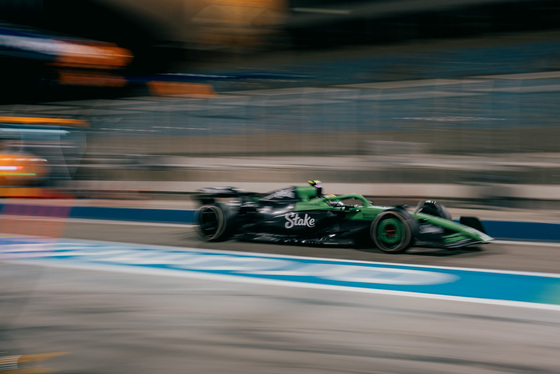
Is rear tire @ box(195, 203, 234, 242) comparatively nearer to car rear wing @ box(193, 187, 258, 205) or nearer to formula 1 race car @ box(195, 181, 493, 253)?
formula 1 race car @ box(195, 181, 493, 253)

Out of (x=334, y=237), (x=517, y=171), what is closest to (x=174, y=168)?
(x=517, y=171)

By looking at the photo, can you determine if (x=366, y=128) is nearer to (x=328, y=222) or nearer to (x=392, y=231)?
(x=328, y=222)

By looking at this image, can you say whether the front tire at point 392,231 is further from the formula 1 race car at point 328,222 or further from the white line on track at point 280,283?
the white line on track at point 280,283

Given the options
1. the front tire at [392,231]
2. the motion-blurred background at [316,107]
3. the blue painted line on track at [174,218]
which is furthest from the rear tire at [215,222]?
the motion-blurred background at [316,107]

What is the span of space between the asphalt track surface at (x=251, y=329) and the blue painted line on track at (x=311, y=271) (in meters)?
0.36

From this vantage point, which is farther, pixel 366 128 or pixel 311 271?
pixel 366 128

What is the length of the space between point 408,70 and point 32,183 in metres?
11.1

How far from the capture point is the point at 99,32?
98.3 feet

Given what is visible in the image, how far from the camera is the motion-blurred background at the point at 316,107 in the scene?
43.1 feet

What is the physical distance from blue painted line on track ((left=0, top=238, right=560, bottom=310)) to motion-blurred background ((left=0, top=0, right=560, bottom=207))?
2.33m

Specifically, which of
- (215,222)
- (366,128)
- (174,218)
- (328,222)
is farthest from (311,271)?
(366,128)

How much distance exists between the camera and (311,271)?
6.74 metres

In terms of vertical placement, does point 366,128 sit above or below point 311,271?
above

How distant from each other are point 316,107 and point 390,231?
9311 mm
